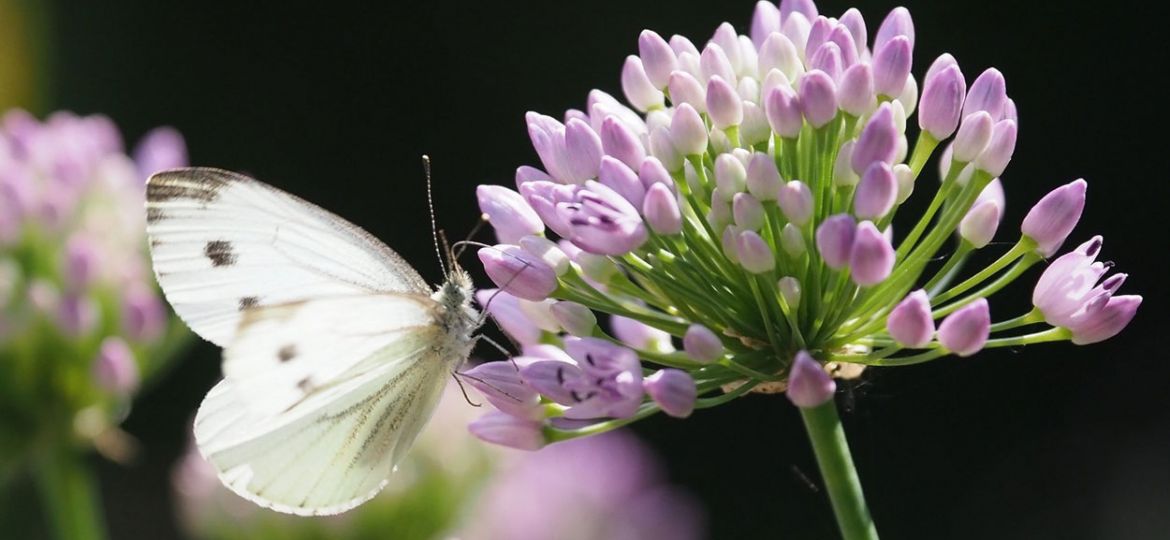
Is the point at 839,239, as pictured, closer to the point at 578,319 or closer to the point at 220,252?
the point at 578,319

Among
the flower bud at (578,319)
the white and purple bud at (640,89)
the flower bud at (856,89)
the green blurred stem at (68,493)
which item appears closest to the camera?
the flower bud at (856,89)

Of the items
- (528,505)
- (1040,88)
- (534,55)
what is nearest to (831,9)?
(1040,88)

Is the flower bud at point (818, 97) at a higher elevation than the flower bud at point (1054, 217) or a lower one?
higher

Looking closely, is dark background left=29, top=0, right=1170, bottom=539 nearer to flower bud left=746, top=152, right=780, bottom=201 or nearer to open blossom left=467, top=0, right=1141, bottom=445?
open blossom left=467, top=0, right=1141, bottom=445

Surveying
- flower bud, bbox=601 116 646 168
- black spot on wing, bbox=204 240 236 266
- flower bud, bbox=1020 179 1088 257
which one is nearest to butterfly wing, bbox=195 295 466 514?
black spot on wing, bbox=204 240 236 266

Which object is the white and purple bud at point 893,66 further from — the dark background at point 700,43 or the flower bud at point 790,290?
the dark background at point 700,43

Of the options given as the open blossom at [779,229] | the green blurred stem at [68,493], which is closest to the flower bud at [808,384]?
the open blossom at [779,229]
